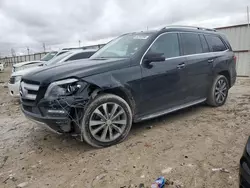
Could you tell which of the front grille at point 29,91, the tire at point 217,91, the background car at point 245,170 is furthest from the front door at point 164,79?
the background car at point 245,170

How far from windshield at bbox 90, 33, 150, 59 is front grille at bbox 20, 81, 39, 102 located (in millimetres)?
1410

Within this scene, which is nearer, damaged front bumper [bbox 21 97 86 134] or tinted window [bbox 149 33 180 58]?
damaged front bumper [bbox 21 97 86 134]

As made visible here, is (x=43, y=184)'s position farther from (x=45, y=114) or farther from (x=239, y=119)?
(x=239, y=119)

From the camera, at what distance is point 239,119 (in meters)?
4.45

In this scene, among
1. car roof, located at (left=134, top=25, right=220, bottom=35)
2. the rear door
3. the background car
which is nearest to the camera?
the background car

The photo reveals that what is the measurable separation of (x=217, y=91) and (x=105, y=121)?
301 cm

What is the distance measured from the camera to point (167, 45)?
4.22m

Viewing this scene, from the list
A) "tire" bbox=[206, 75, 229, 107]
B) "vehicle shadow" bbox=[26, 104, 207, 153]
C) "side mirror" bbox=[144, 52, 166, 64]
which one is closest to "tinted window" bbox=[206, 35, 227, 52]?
"tire" bbox=[206, 75, 229, 107]

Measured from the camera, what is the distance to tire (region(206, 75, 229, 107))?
5079mm

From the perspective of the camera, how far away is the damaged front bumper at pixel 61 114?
308 centimetres

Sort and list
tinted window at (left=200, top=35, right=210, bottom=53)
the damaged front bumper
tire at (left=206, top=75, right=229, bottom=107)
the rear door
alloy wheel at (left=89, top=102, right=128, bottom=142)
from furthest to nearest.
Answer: tire at (left=206, top=75, right=229, bottom=107)
tinted window at (left=200, top=35, right=210, bottom=53)
the rear door
alloy wheel at (left=89, top=102, right=128, bottom=142)
the damaged front bumper

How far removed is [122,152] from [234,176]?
1.43 m

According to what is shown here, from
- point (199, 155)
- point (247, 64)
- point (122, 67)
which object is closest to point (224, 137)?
point (199, 155)

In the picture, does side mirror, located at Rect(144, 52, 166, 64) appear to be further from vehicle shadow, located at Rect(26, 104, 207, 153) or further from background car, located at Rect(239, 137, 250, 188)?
background car, located at Rect(239, 137, 250, 188)
